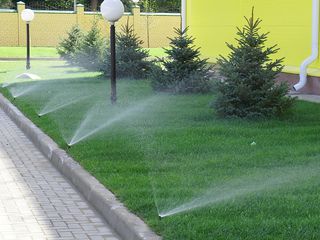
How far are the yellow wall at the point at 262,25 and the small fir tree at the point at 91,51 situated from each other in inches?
126

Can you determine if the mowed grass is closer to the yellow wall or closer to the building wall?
the yellow wall

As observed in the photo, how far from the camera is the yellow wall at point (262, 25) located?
14.3 m

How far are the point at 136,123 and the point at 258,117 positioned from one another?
1.69 metres

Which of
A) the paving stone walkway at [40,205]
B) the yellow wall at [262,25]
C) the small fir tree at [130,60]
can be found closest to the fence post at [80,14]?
the yellow wall at [262,25]

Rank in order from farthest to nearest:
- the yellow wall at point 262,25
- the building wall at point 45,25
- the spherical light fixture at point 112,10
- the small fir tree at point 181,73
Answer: the building wall at point 45,25 → the yellow wall at point 262,25 → the small fir tree at point 181,73 → the spherical light fixture at point 112,10

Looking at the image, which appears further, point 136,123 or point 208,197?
point 136,123

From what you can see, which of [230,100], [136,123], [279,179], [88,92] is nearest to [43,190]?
[279,179]

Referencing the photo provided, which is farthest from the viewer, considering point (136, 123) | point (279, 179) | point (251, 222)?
point (136, 123)

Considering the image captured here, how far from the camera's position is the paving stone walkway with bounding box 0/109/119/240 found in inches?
214

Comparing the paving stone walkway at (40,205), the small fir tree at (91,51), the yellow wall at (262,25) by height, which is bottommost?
the paving stone walkway at (40,205)

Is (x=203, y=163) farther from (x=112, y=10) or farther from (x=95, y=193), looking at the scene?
(x=112, y=10)

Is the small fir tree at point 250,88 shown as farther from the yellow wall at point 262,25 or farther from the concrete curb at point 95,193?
the yellow wall at point 262,25

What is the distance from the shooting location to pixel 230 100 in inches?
392

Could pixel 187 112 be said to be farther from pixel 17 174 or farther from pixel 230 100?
pixel 17 174
